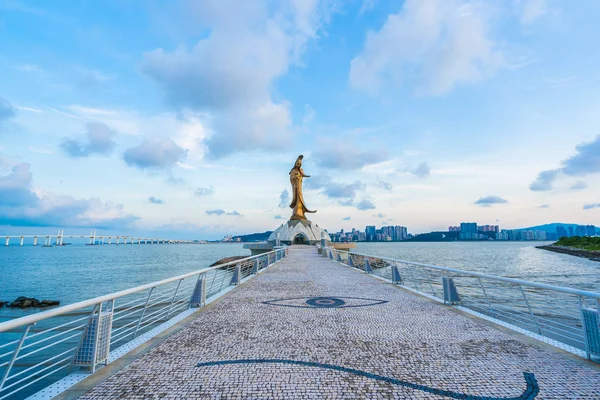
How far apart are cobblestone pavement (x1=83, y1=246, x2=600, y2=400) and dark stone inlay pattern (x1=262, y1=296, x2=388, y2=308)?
0.69m

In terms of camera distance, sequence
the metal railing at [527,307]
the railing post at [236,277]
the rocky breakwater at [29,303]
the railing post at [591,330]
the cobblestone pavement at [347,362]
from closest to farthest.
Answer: the cobblestone pavement at [347,362]
the railing post at [591,330]
the metal railing at [527,307]
the railing post at [236,277]
the rocky breakwater at [29,303]

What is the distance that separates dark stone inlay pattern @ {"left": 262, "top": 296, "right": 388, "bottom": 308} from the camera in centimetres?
724

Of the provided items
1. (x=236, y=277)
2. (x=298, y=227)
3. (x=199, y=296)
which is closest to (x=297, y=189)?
(x=298, y=227)

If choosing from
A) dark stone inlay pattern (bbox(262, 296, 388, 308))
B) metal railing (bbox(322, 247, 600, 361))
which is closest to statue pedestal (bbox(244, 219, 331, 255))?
metal railing (bbox(322, 247, 600, 361))

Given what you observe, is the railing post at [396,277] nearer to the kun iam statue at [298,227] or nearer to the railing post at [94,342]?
the railing post at [94,342]

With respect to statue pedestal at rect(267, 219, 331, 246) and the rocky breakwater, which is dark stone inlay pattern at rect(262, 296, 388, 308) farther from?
statue pedestal at rect(267, 219, 331, 246)

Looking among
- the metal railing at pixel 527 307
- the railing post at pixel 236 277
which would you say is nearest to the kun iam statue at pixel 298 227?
the metal railing at pixel 527 307

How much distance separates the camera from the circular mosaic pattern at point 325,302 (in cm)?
724

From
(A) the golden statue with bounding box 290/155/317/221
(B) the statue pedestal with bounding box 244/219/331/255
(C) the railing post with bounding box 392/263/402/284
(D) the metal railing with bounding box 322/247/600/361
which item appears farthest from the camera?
(A) the golden statue with bounding box 290/155/317/221

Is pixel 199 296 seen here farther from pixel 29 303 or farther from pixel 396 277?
pixel 29 303

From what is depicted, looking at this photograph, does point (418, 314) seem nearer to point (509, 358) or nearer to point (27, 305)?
point (509, 358)

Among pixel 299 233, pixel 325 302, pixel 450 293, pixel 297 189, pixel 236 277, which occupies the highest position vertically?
pixel 297 189

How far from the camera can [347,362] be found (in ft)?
13.0

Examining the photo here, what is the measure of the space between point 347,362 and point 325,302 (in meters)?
3.64
